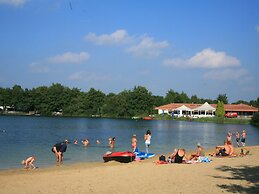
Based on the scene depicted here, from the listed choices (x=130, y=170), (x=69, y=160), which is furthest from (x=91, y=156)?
(x=130, y=170)

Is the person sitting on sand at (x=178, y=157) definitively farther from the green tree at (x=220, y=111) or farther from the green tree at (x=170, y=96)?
the green tree at (x=170, y=96)

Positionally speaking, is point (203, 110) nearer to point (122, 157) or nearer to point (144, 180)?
point (122, 157)

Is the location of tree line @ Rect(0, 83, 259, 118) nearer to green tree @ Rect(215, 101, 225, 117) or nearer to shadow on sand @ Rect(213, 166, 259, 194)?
green tree @ Rect(215, 101, 225, 117)

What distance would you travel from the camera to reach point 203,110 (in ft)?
364

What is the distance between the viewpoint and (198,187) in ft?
38.1

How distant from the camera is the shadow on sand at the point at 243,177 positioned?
10.9 meters

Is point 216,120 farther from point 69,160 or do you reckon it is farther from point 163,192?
point 163,192

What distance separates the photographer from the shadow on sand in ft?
35.7

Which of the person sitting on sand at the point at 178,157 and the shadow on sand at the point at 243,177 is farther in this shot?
the person sitting on sand at the point at 178,157

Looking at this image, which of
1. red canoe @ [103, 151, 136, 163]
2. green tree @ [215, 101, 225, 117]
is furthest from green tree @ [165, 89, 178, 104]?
red canoe @ [103, 151, 136, 163]

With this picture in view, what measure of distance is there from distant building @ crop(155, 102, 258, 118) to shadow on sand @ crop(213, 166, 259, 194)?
93.1m

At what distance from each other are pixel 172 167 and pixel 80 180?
4.81m

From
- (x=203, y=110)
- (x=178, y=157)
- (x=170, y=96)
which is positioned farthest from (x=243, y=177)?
(x=170, y=96)

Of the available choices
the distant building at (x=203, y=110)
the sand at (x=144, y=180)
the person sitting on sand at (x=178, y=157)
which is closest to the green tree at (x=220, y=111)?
the distant building at (x=203, y=110)
